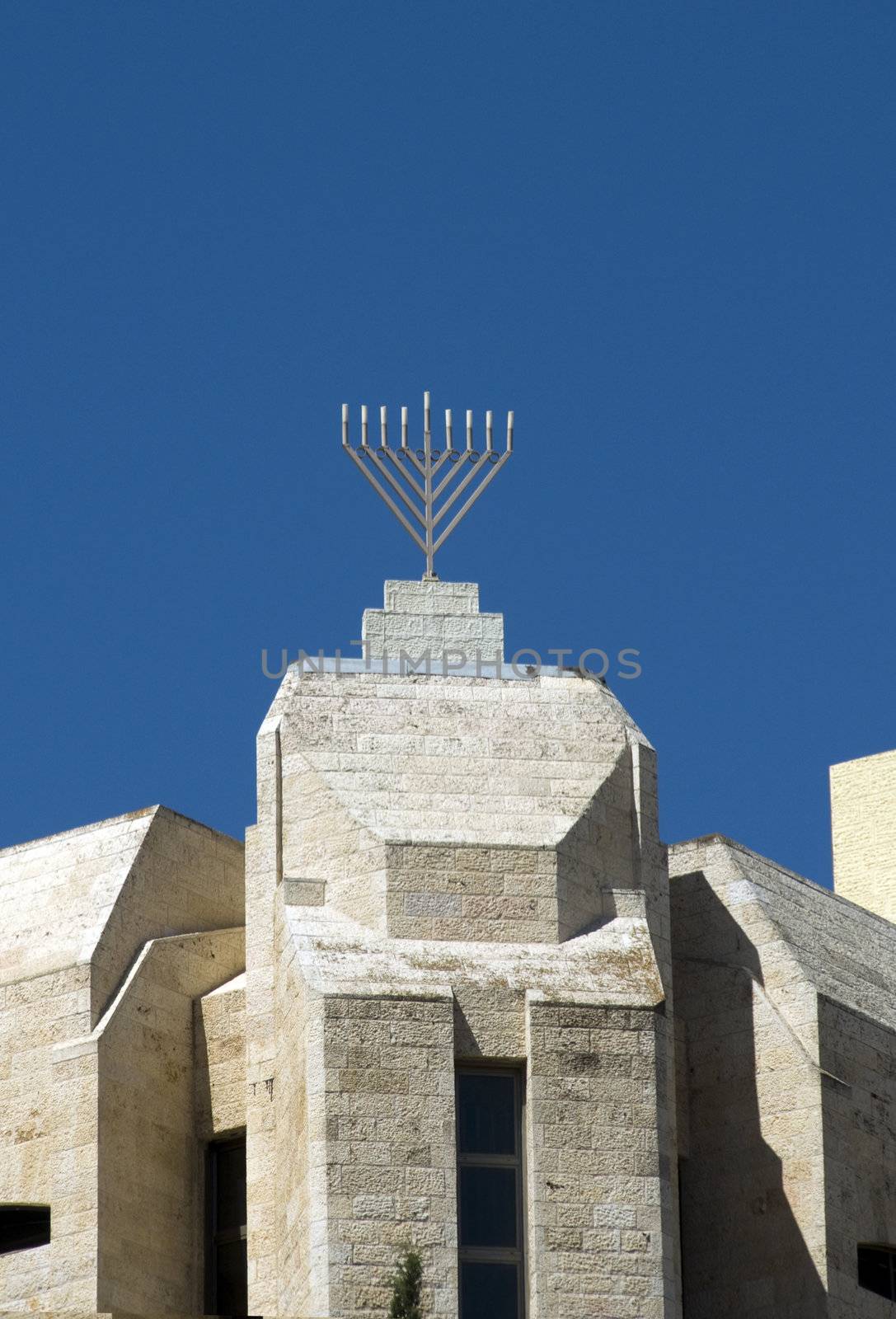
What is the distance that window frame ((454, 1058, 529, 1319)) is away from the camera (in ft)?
84.6

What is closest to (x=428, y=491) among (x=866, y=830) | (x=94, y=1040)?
(x=94, y=1040)

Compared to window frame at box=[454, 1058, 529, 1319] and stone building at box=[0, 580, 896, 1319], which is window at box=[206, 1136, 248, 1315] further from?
window frame at box=[454, 1058, 529, 1319]

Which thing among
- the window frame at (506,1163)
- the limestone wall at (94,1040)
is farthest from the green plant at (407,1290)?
the limestone wall at (94,1040)

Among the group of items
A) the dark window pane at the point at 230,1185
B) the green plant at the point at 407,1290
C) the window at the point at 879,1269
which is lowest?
the green plant at the point at 407,1290

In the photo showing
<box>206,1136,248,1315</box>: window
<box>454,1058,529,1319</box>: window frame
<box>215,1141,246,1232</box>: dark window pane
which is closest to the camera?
<box>454,1058,529,1319</box>: window frame

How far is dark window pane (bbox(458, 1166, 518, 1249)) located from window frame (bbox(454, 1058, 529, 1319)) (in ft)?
0.13

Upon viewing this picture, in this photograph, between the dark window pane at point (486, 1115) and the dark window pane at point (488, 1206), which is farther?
the dark window pane at point (486, 1115)

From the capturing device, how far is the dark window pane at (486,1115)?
86.1 ft

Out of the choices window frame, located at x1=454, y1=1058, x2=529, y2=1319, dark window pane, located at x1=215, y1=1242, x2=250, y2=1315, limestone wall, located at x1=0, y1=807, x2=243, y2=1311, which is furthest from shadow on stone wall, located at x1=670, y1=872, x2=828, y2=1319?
limestone wall, located at x1=0, y1=807, x2=243, y2=1311

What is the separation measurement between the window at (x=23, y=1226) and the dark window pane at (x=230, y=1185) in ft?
5.67

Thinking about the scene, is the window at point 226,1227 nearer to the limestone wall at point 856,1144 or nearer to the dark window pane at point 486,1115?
the dark window pane at point 486,1115

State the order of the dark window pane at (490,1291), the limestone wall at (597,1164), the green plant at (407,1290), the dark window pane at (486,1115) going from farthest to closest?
1. the dark window pane at (486,1115)
2. the dark window pane at (490,1291)
3. the limestone wall at (597,1164)
4. the green plant at (407,1290)

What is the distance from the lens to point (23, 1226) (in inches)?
1144

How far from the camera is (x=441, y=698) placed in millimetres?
29219
